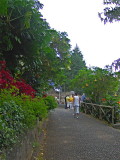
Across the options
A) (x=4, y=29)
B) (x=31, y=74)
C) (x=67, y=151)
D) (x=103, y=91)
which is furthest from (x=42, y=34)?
(x=103, y=91)

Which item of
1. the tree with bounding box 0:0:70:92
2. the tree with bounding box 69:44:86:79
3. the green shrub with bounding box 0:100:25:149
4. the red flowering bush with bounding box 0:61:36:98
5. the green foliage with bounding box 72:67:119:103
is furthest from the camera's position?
the tree with bounding box 69:44:86:79

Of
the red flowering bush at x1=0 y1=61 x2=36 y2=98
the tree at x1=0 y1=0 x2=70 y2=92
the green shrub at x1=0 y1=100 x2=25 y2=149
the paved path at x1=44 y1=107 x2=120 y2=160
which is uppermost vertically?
the tree at x1=0 y1=0 x2=70 y2=92

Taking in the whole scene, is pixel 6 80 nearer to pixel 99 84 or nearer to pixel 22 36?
pixel 22 36

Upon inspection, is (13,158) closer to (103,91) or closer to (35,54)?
(35,54)

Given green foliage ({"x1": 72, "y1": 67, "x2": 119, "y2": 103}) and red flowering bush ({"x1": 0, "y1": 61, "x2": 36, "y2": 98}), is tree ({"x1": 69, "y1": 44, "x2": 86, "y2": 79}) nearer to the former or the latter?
green foliage ({"x1": 72, "y1": 67, "x2": 119, "y2": 103})

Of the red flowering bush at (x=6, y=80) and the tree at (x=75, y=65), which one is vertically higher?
the tree at (x=75, y=65)

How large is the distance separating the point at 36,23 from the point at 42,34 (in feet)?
1.53

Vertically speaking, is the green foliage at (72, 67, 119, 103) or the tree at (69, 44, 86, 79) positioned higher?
the tree at (69, 44, 86, 79)

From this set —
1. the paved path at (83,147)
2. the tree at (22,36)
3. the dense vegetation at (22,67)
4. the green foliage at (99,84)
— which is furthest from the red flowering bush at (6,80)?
the green foliage at (99,84)

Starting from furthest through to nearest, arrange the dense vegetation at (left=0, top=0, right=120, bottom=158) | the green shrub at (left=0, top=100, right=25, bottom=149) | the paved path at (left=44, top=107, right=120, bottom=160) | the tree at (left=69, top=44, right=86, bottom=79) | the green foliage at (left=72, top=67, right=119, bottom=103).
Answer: the tree at (left=69, top=44, right=86, bottom=79)
the green foliage at (left=72, top=67, right=119, bottom=103)
the paved path at (left=44, top=107, right=120, bottom=160)
the dense vegetation at (left=0, top=0, right=120, bottom=158)
the green shrub at (left=0, top=100, right=25, bottom=149)

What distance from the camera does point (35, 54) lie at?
24.4 feet

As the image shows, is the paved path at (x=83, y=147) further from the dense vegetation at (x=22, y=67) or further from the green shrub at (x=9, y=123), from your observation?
the green shrub at (x=9, y=123)

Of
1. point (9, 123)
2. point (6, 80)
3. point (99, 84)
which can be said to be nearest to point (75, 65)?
point (99, 84)

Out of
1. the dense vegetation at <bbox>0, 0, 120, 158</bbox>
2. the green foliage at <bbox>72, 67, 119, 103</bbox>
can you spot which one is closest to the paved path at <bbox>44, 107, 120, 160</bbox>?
the dense vegetation at <bbox>0, 0, 120, 158</bbox>
